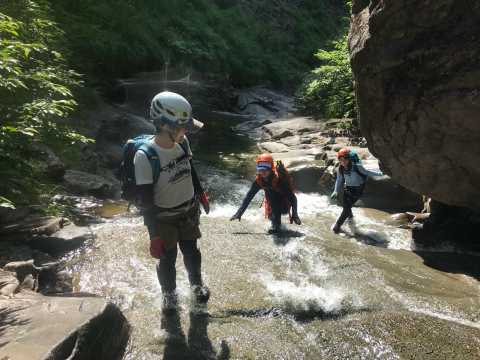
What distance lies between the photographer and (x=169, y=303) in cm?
324

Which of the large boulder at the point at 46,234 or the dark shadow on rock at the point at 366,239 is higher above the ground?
the large boulder at the point at 46,234

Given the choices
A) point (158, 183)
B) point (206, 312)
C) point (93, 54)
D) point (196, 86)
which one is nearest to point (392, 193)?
point (206, 312)

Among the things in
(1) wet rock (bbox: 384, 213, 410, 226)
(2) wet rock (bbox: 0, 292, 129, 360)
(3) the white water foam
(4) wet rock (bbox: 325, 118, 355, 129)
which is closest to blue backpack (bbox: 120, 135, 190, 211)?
(2) wet rock (bbox: 0, 292, 129, 360)

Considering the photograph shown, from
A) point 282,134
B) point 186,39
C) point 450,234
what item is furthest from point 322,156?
point 186,39

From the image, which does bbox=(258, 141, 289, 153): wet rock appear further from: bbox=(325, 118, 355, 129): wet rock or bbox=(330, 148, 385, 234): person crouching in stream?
bbox=(330, 148, 385, 234): person crouching in stream

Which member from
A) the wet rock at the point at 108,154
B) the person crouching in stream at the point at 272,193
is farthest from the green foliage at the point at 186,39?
the person crouching in stream at the point at 272,193

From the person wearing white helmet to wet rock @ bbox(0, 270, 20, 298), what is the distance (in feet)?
4.08

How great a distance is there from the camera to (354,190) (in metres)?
5.81

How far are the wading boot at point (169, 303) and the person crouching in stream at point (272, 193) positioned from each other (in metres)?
1.86

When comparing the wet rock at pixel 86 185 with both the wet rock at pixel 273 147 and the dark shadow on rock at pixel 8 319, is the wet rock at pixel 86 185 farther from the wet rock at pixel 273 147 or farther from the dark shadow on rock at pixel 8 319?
the wet rock at pixel 273 147

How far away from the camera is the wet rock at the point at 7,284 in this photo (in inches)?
106

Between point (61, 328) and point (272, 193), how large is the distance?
3754 mm

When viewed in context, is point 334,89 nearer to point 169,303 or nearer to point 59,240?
point 59,240

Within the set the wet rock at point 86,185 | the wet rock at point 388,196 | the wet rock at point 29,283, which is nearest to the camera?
the wet rock at point 29,283
